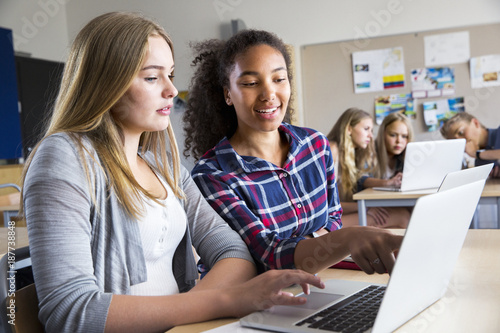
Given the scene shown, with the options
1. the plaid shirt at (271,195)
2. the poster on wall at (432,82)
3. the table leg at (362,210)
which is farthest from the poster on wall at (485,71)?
the plaid shirt at (271,195)

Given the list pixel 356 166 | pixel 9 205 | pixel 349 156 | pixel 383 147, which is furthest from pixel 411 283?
pixel 9 205

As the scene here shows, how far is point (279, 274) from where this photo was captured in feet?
2.81

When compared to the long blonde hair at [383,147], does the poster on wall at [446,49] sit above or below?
above

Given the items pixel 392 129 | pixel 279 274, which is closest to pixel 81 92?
pixel 279 274

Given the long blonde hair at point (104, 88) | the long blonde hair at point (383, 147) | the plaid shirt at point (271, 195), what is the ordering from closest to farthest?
1. the long blonde hair at point (104, 88)
2. the plaid shirt at point (271, 195)
3. the long blonde hair at point (383, 147)

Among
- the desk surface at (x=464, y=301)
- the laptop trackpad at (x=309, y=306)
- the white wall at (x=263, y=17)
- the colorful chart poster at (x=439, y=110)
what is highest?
the white wall at (x=263, y=17)

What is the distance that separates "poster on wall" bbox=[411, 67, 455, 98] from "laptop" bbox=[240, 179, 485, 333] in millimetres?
4228

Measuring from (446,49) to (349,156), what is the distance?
197 centimetres

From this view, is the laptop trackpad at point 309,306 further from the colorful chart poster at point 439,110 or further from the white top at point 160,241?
the colorful chart poster at point 439,110

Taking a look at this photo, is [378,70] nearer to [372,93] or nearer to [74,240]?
[372,93]

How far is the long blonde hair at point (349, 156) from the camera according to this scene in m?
3.48

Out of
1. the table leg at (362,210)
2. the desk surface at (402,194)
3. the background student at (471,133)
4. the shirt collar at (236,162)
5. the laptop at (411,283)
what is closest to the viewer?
the laptop at (411,283)

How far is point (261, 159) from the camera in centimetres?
144

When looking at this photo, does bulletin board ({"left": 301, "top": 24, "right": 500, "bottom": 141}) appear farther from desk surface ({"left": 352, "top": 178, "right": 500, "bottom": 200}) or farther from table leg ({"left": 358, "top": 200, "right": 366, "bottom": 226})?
table leg ({"left": 358, "top": 200, "right": 366, "bottom": 226})
